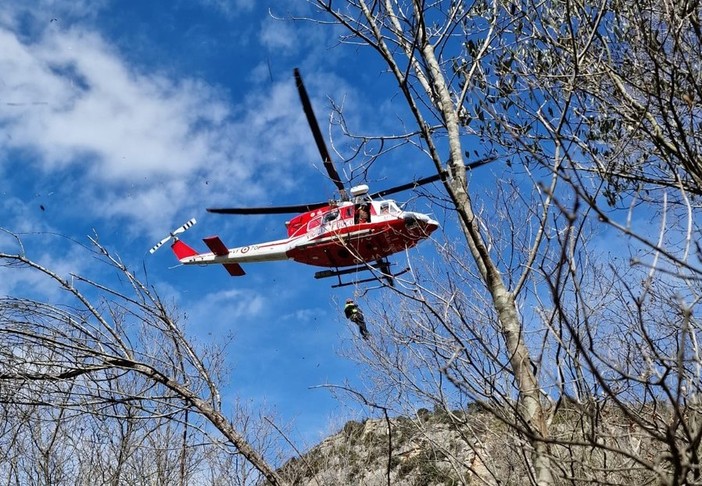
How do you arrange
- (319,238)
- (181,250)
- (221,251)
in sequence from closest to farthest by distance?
(319,238), (221,251), (181,250)

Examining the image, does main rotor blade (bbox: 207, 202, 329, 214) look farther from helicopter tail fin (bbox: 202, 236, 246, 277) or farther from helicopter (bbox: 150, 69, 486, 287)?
helicopter tail fin (bbox: 202, 236, 246, 277)

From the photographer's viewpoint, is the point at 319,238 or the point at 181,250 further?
the point at 181,250

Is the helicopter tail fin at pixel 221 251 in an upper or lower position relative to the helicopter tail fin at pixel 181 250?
lower

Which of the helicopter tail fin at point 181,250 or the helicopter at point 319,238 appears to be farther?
the helicopter tail fin at point 181,250

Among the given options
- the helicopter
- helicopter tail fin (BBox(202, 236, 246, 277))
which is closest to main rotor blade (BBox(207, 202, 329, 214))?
the helicopter

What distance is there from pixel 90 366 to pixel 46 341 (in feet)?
0.73

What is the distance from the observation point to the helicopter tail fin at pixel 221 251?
15.8m

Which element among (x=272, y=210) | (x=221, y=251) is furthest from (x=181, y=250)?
(x=272, y=210)

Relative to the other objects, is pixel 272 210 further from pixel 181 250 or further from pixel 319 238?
pixel 181 250

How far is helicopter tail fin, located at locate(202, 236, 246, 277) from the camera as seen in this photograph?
15781 mm

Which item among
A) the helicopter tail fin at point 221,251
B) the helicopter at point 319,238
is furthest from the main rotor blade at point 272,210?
the helicopter tail fin at point 221,251

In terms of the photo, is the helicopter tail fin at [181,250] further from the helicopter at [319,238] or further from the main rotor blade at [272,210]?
the main rotor blade at [272,210]

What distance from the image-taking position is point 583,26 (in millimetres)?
3652

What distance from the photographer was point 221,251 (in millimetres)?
15883
